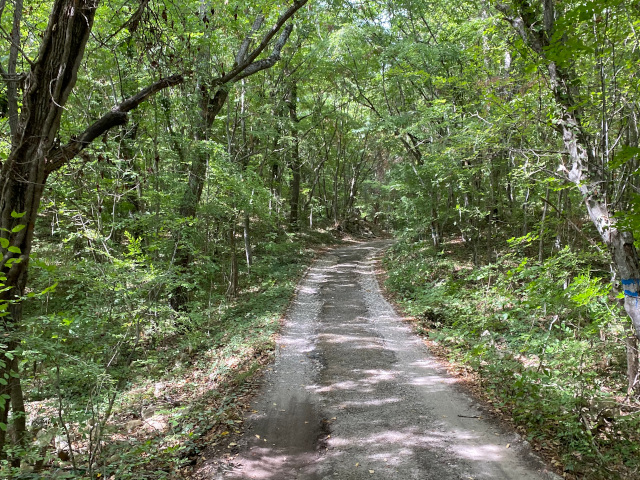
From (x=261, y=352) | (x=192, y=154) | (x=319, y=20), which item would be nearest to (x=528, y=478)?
(x=261, y=352)

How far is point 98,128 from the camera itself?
13.1 feet

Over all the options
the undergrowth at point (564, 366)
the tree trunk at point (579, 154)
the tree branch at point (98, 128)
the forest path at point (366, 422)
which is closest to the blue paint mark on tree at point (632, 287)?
the tree trunk at point (579, 154)

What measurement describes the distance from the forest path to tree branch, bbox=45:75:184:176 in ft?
11.8

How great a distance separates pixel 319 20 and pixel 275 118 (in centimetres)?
403

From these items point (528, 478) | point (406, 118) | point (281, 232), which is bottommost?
point (528, 478)

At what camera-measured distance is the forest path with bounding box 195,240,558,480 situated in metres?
4.07

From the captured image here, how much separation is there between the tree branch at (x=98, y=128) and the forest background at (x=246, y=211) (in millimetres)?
23

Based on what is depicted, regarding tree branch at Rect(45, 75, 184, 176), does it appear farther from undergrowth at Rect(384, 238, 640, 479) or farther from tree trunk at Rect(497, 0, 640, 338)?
undergrowth at Rect(384, 238, 640, 479)

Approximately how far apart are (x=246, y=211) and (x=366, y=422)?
752cm

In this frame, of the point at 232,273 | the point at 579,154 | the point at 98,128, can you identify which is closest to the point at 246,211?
the point at 232,273

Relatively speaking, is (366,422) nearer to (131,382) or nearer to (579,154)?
(579,154)

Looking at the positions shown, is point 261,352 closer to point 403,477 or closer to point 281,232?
point 403,477

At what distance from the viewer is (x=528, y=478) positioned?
3.77m

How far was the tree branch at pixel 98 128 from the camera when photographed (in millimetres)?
3615
